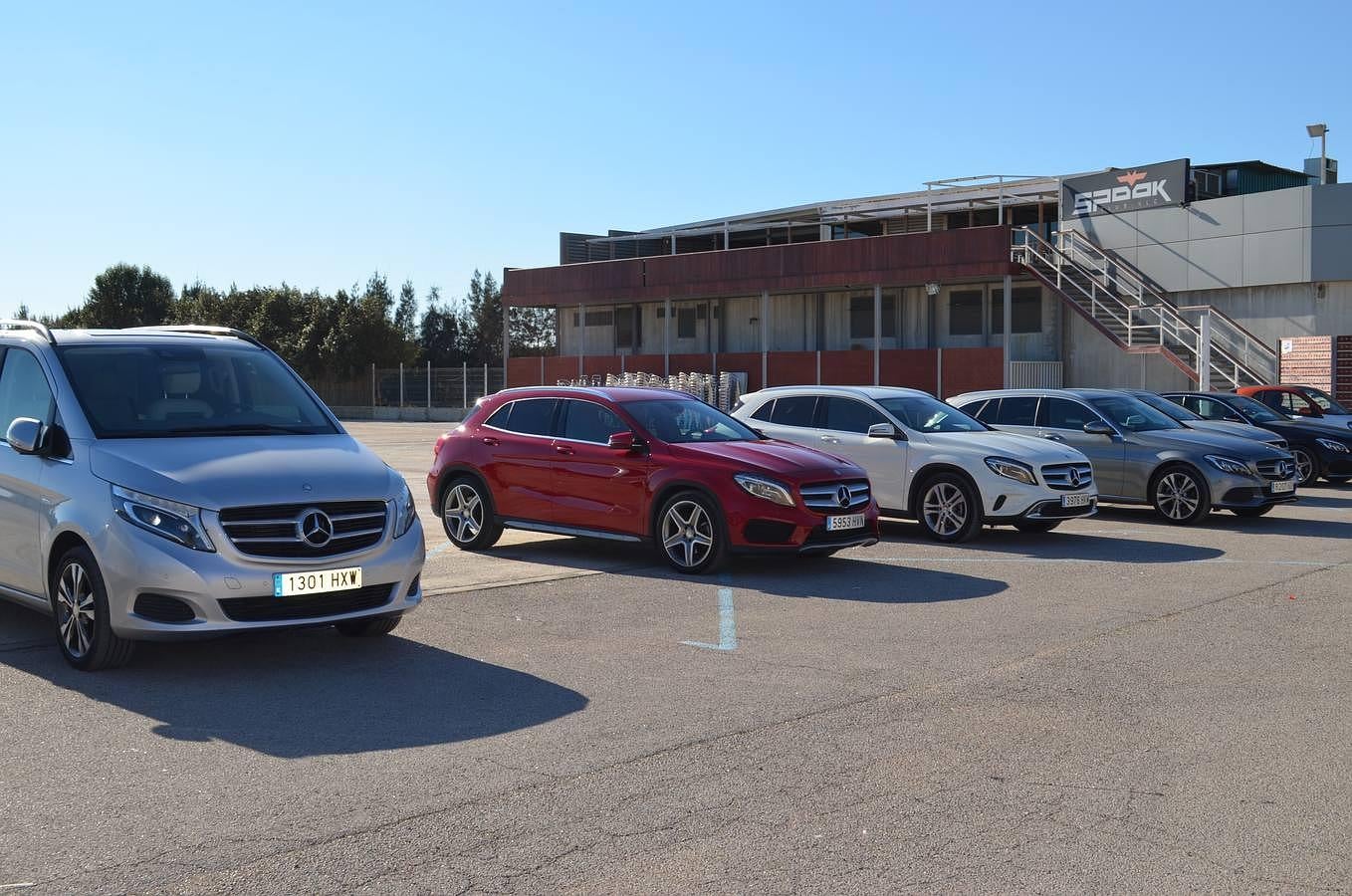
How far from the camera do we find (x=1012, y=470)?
45.5 feet

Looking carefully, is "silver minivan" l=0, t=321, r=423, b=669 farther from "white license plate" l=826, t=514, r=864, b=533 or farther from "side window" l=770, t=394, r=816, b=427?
"side window" l=770, t=394, r=816, b=427

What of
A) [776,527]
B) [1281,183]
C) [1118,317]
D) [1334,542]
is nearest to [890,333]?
[1118,317]

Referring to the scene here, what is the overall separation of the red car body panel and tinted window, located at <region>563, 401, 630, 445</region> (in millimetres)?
68

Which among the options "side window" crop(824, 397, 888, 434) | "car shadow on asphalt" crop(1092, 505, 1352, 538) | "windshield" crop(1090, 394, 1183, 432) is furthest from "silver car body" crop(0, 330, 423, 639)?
"windshield" crop(1090, 394, 1183, 432)

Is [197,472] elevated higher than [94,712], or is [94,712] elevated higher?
[197,472]

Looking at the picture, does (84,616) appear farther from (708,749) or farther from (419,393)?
(419,393)

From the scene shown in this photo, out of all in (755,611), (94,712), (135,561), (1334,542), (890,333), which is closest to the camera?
(94,712)

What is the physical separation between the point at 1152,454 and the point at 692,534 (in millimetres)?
7346

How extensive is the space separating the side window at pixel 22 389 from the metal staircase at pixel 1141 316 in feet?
90.8

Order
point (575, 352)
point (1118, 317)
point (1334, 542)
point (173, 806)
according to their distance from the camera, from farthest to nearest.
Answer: point (575, 352) → point (1118, 317) → point (1334, 542) → point (173, 806)

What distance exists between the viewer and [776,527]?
36.8ft

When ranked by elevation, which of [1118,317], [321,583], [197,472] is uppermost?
[1118,317]

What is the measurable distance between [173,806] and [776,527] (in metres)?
6.69

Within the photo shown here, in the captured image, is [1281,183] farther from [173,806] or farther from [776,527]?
[173,806]
